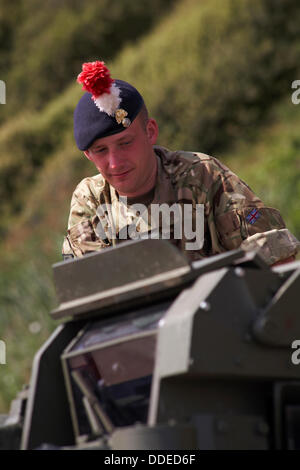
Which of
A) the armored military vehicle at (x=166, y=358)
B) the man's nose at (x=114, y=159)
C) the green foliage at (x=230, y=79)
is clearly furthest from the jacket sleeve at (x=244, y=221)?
the green foliage at (x=230, y=79)

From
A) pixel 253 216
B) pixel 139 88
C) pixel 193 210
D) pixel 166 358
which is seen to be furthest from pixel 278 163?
pixel 166 358

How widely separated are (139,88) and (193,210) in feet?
26.9

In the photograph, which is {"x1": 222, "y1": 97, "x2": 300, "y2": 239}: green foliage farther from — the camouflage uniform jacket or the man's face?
the man's face

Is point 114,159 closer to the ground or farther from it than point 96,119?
closer to the ground

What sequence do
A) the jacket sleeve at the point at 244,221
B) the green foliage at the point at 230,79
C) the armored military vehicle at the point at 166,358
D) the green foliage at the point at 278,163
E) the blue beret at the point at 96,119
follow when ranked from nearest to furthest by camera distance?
the armored military vehicle at the point at 166,358 < the jacket sleeve at the point at 244,221 < the blue beret at the point at 96,119 < the green foliage at the point at 278,163 < the green foliage at the point at 230,79

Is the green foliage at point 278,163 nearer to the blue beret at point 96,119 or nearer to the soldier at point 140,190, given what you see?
the soldier at point 140,190

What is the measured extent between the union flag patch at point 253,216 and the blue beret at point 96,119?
2.00ft

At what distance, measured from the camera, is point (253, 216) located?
3594 millimetres

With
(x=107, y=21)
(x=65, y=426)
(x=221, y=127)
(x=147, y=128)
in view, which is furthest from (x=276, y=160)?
(x=107, y=21)

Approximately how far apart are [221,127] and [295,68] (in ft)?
3.77

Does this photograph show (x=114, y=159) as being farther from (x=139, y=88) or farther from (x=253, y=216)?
(x=139, y=88)

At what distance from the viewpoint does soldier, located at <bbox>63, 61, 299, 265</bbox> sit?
11.6 feet

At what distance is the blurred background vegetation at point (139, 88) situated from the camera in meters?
8.44
